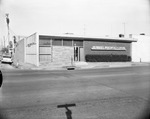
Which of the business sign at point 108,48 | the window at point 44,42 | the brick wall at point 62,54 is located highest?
the window at point 44,42

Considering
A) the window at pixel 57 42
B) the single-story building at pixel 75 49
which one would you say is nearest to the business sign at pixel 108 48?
the single-story building at pixel 75 49

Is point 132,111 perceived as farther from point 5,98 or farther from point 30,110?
point 5,98

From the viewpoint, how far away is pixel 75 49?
25.0 m

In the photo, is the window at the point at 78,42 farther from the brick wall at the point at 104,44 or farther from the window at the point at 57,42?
the window at the point at 57,42

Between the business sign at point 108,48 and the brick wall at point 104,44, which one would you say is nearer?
the brick wall at point 104,44

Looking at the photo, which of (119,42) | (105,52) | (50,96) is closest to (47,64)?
(105,52)

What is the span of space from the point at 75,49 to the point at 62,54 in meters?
2.48

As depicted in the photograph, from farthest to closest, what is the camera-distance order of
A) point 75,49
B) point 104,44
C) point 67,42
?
1. point 104,44
2. point 75,49
3. point 67,42

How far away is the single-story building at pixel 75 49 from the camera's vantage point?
74.8 ft

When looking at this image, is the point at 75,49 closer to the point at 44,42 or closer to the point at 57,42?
the point at 57,42

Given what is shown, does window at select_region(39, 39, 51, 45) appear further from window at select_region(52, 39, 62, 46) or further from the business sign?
the business sign

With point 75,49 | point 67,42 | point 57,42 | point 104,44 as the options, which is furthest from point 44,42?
point 104,44

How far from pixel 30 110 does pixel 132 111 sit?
10.0ft

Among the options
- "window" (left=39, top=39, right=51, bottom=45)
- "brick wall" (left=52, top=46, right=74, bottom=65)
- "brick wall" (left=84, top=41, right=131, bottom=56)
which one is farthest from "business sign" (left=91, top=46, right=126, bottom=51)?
"window" (left=39, top=39, right=51, bottom=45)
